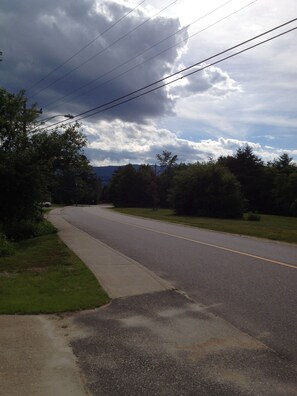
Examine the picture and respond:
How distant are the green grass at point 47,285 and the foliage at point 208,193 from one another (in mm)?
40706

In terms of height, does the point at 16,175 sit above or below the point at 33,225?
above

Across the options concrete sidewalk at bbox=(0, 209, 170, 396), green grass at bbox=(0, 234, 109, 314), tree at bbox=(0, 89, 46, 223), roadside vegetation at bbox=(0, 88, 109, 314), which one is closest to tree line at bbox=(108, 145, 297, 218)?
roadside vegetation at bbox=(0, 88, 109, 314)

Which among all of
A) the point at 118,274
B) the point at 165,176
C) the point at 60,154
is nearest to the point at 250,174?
the point at 165,176

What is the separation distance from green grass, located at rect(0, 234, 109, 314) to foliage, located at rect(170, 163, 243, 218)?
4071cm

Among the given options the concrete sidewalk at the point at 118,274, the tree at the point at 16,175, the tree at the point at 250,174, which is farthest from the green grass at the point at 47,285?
the tree at the point at 250,174

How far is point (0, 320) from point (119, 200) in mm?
106083

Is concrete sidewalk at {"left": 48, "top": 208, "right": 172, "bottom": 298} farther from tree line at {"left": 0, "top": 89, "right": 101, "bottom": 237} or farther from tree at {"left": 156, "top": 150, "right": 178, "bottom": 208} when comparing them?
tree at {"left": 156, "top": 150, "right": 178, "bottom": 208}

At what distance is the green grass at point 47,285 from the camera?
24.1ft

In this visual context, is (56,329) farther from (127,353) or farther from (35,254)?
(35,254)

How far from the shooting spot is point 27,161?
22.9 meters

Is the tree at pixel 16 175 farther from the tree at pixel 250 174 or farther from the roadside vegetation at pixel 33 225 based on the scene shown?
the tree at pixel 250 174

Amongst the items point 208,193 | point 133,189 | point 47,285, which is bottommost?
point 47,285

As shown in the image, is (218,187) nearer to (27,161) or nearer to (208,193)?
(208,193)

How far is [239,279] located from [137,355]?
503 cm
